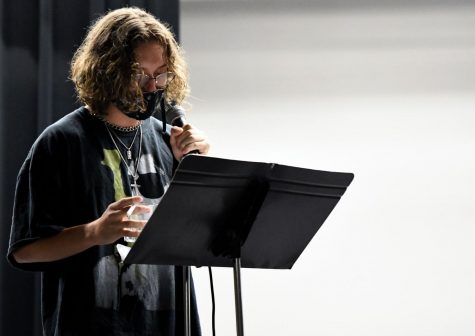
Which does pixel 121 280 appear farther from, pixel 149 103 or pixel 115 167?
pixel 149 103

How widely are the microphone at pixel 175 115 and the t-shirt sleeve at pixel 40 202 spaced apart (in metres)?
0.26

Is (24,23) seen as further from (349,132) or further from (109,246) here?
(109,246)

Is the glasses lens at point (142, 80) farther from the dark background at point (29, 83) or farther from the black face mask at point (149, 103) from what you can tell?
the dark background at point (29, 83)

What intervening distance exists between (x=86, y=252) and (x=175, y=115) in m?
0.37

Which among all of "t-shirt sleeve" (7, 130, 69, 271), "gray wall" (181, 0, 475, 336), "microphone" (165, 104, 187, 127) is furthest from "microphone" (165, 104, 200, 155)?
"gray wall" (181, 0, 475, 336)

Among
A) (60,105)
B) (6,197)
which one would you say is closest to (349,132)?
(60,105)

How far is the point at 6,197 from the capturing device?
113 inches

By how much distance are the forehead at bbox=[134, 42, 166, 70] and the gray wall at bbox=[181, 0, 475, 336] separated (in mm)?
1140

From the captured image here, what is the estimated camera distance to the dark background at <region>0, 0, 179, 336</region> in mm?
2834

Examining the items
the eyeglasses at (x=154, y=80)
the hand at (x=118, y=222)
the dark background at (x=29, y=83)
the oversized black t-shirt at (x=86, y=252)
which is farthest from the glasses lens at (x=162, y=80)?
the dark background at (x=29, y=83)

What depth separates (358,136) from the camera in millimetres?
2947

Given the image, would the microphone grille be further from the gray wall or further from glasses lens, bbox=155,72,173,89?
the gray wall

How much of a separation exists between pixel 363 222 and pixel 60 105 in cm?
118

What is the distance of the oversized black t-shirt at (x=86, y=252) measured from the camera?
5.47ft
